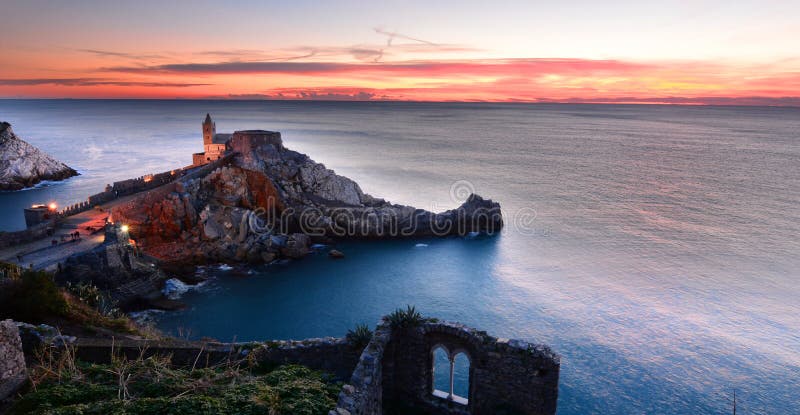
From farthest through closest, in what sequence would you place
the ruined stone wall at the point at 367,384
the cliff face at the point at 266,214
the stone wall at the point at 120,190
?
the cliff face at the point at 266,214 < the stone wall at the point at 120,190 < the ruined stone wall at the point at 367,384

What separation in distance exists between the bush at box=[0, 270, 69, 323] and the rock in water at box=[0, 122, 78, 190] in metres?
56.8

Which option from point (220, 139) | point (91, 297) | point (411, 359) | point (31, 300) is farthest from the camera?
point (220, 139)

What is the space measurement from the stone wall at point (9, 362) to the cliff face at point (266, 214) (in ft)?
86.2

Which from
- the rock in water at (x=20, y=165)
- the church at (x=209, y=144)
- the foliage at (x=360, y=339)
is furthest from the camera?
the rock in water at (x=20, y=165)

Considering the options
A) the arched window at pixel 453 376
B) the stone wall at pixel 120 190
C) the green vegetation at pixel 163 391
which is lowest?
the arched window at pixel 453 376

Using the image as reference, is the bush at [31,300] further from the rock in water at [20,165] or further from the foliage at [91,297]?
the rock in water at [20,165]

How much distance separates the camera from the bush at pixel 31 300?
16016mm

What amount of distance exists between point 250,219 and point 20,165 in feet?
153

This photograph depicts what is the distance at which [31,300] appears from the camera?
1622 centimetres

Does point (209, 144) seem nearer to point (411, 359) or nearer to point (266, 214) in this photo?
point (266, 214)

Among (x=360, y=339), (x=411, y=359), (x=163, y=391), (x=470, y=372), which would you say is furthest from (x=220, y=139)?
(x=163, y=391)

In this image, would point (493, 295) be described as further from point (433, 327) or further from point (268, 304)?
point (433, 327)

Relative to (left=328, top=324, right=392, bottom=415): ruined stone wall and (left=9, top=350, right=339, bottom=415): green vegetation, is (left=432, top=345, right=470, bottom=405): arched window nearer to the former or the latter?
(left=328, top=324, right=392, bottom=415): ruined stone wall

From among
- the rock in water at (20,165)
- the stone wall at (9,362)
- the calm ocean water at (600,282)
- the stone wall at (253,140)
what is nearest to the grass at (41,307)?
the stone wall at (9,362)
